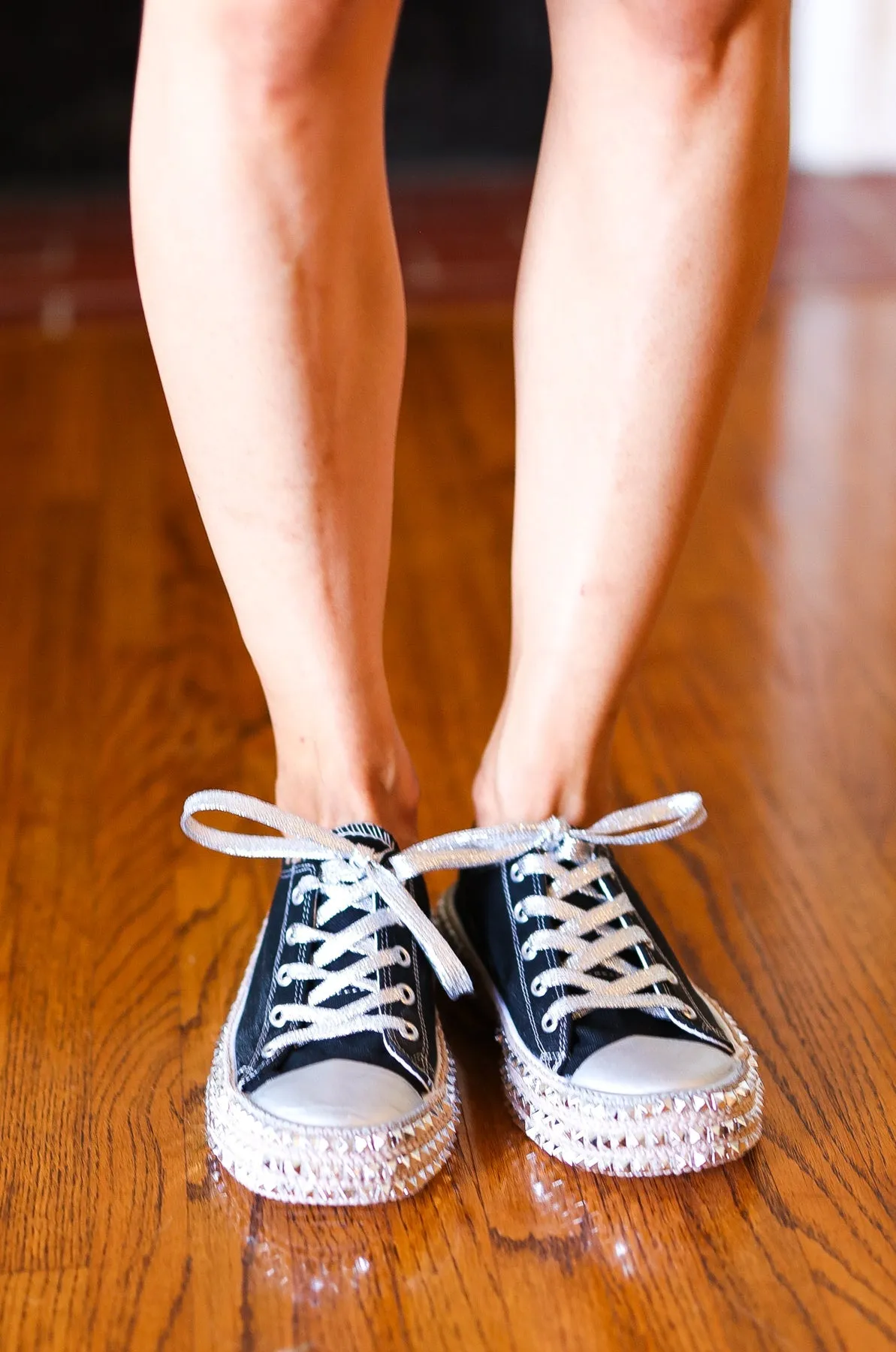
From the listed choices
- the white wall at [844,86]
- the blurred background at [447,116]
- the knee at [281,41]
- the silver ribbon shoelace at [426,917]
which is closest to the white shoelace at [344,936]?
the silver ribbon shoelace at [426,917]

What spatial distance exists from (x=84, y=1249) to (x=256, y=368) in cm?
38

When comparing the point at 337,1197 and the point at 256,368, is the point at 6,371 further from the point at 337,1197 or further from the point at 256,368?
the point at 337,1197

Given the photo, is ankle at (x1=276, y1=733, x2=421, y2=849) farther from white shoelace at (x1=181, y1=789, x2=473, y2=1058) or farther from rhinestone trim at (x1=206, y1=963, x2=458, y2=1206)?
rhinestone trim at (x1=206, y1=963, x2=458, y2=1206)

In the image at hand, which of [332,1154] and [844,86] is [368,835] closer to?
[332,1154]

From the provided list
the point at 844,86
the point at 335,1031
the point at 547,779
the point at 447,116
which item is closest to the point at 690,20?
the point at 547,779

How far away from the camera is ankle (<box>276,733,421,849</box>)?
70cm

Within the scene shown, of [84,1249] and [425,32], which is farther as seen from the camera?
[425,32]

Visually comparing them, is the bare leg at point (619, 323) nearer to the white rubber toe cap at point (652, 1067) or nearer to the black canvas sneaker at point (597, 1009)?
the black canvas sneaker at point (597, 1009)

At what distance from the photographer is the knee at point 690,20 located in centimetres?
58

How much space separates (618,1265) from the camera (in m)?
0.56

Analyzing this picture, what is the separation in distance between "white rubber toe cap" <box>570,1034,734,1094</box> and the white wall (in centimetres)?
286

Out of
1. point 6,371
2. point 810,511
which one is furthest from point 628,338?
point 6,371

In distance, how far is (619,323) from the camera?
0.64 metres

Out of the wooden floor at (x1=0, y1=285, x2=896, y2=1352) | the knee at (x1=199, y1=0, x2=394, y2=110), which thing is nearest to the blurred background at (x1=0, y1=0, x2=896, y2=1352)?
the wooden floor at (x1=0, y1=285, x2=896, y2=1352)
